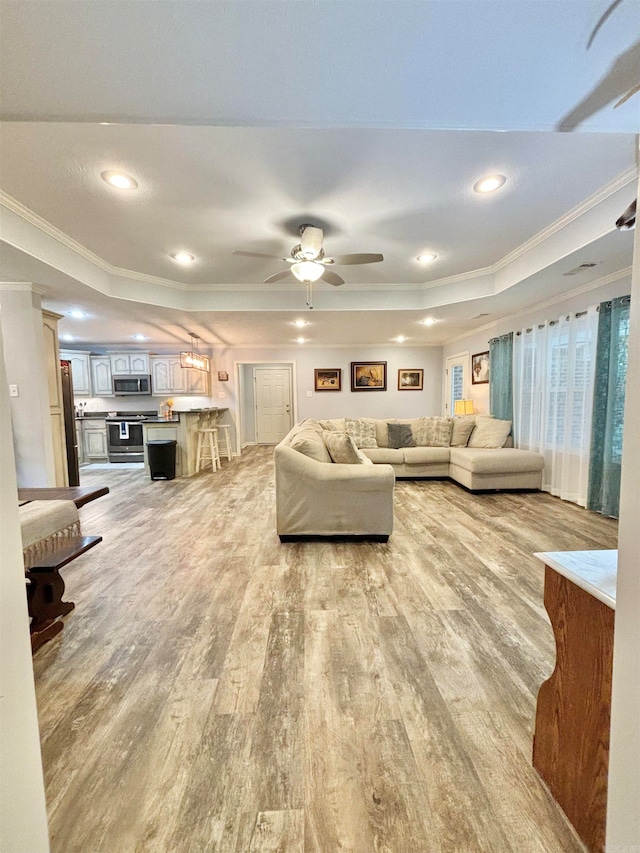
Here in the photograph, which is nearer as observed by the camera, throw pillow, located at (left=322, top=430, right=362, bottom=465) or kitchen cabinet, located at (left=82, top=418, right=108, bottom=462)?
throw pillow, located at (left=322, top=430, right=362, bottom=465)

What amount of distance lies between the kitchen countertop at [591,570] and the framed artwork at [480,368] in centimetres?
515

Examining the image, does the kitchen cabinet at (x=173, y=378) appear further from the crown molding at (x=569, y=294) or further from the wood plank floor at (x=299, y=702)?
the crown molding at (x=569, y=294)

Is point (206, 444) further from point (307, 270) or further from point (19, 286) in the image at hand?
point (307, 270)

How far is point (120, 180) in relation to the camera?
2.04 m

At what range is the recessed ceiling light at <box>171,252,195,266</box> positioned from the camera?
10.3ft

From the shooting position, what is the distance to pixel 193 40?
2.71 ft

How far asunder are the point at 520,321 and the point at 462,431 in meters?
1.71

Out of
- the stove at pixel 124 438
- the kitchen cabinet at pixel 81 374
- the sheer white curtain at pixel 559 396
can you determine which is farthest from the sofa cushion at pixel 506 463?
the kitchen cabinet at pixel 81 374

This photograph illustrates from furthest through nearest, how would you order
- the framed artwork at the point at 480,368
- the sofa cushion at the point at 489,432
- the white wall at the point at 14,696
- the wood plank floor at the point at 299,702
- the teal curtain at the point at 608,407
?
the framed artwork at the point at 480,368
the sofa cushion at the point at 489,432
the teal curtain at the point at 608,407
the wood plank floor at the point at 299,702
the white wall at the point at 14,696

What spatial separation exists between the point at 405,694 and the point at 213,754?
2.39ft

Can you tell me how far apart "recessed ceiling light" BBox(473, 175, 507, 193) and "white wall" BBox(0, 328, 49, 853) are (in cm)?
259

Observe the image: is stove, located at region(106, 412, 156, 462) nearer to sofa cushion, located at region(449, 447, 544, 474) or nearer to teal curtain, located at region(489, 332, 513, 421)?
sofa cushion, located at region(449, 447, 544, 474)

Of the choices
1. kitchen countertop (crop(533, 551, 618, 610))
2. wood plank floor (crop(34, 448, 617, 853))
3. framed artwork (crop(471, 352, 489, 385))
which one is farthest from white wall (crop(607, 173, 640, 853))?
framed artwork (crop(471, 352, 489, 385))

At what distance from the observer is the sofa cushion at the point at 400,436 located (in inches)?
203
